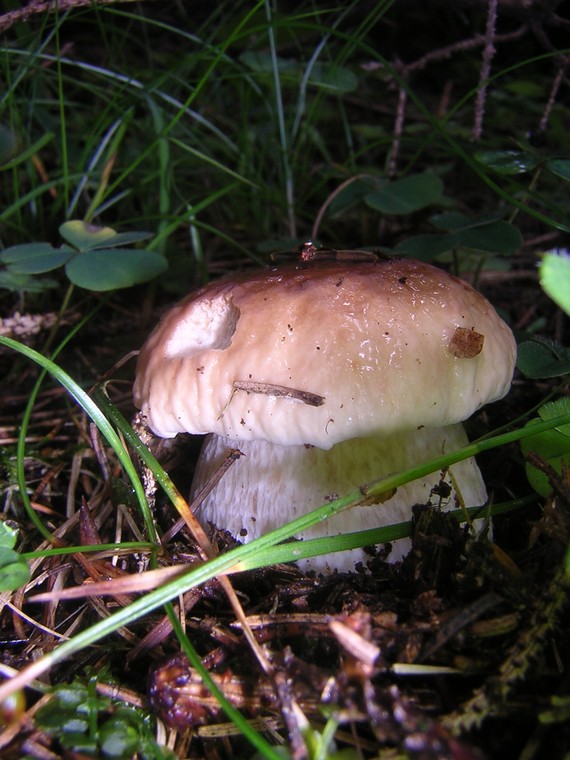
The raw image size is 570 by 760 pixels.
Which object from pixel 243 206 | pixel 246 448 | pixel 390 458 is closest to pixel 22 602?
pixel 246 448

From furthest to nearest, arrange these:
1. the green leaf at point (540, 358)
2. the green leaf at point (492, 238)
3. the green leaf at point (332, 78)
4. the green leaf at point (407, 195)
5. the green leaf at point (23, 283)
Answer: the green leaf at point (332, 78) < the green leaf at point (407, 195) < the green leaf at point (23, 283) < the green leaf at point (492, 238) < the green leaf at point (540, 358)

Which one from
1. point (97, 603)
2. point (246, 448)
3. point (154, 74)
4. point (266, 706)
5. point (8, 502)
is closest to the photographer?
point (266, 706)

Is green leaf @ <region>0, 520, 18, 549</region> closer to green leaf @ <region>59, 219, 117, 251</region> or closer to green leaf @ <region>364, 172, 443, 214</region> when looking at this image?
green leaf @ <region>59, 219, 117, 251</region>

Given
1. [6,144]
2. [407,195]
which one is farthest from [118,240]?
[407,195]

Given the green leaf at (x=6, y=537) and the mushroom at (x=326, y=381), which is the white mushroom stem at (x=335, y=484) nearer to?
the mushroom at (x=326, y=381)

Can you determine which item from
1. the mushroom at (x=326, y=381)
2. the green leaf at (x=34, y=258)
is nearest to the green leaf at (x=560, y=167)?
the mushroom at (x=326, y=381)

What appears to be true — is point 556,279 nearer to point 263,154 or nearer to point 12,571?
point 12,571

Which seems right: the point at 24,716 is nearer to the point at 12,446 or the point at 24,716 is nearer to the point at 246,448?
the point at 246,448
